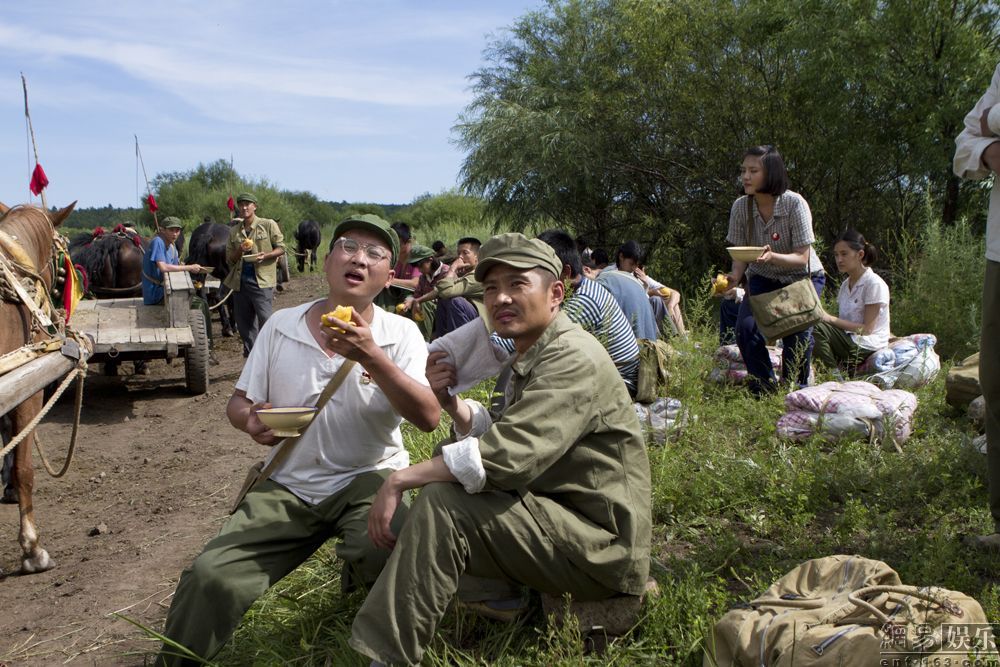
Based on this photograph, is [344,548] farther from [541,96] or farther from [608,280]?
[541,96]

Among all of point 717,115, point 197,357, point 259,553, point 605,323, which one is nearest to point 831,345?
point 605,323

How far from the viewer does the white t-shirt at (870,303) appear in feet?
21.6

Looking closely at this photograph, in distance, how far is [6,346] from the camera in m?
4.65

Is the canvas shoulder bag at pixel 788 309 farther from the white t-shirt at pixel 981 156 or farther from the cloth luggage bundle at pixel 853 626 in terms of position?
the cloth luggage bundle at pixel 853 626

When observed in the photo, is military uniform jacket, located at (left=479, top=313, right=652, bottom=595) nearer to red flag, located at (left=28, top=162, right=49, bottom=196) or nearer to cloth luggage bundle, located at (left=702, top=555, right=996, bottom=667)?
cloth luggage bundle, located at (left=702, top=555, right=996, bottom=667)

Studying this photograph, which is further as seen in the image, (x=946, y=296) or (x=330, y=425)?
(x=946, y=296)

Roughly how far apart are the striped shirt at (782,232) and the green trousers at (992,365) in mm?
2344

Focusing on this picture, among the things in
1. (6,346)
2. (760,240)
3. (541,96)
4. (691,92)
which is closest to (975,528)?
(760,240)

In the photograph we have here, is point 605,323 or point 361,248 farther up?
point 361,248

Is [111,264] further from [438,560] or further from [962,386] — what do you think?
[438,560]

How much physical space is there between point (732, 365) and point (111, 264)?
896 cm

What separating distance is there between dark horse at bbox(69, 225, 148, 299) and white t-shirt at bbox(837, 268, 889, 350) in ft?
30.1

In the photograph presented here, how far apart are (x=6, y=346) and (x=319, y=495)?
240 centimetres

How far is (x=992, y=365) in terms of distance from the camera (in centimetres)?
348
